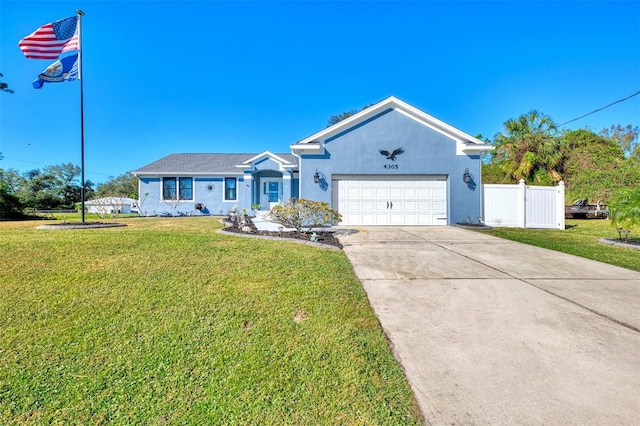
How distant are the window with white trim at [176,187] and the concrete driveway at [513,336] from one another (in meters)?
16.3

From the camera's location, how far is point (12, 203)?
537 inches

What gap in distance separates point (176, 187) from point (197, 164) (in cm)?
214

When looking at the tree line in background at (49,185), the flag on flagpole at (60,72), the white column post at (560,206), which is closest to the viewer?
the flag on flagpole at (60,72)

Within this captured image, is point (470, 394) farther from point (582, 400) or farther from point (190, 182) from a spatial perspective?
point (190, 182)

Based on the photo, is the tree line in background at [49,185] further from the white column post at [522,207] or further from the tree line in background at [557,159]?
the tree line in background at [557,159]

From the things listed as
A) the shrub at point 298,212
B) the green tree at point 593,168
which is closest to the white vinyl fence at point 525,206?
the shrub at point 298,212

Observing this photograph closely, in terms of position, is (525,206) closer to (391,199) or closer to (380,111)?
(391,199)

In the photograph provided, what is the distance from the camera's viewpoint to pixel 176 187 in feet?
61.1

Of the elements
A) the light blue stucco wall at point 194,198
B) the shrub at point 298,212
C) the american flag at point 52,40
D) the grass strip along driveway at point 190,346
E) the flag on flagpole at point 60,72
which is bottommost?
the grass strip along driveway at point 190,346

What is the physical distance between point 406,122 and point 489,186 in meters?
4.39

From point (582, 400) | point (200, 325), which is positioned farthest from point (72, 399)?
point (582, 400)

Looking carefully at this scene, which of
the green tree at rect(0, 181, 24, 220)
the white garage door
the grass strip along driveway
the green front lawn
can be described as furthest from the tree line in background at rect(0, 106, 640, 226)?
the grass strip along driveway

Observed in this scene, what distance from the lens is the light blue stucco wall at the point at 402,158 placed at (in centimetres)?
1163

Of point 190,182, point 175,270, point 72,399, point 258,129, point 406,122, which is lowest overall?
point 72,399
